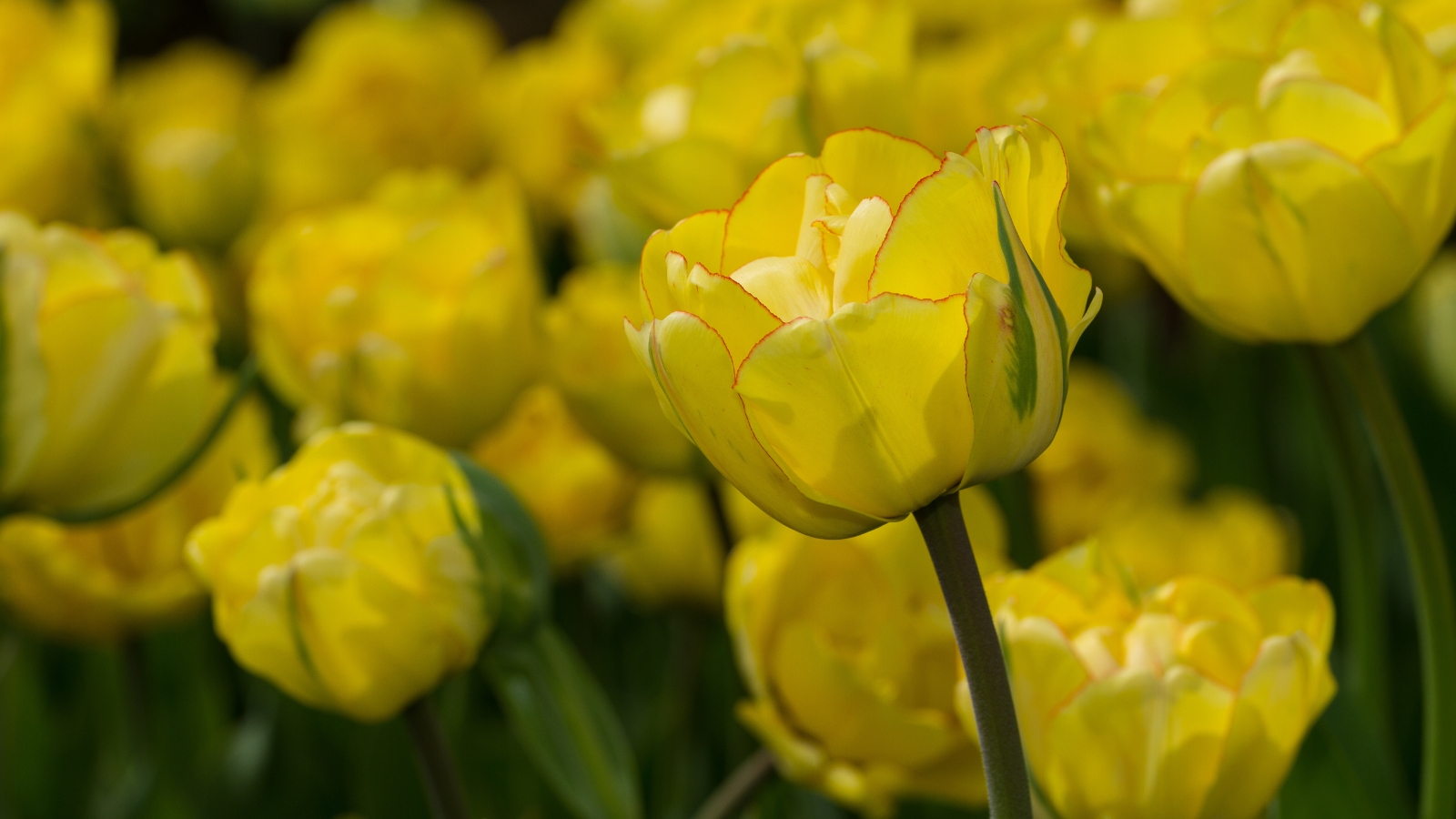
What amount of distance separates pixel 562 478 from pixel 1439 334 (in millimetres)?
409

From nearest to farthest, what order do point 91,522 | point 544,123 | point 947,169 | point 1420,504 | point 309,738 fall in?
point 947,169, point 1420,504, point 91,522, point 309,738, point 544,123

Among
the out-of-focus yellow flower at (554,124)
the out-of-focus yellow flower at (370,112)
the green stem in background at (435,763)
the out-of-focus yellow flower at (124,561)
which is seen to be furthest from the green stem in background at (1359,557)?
the out-of-focus yellow flower at (370,112)

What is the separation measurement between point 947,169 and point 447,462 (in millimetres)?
232

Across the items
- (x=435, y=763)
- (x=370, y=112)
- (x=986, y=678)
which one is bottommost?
(x=370, y=112)

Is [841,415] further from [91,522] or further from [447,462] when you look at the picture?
[91,522]

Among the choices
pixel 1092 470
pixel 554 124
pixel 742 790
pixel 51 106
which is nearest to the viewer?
pixel 742 790

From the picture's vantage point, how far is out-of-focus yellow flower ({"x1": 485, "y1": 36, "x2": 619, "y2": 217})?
999 millimetres

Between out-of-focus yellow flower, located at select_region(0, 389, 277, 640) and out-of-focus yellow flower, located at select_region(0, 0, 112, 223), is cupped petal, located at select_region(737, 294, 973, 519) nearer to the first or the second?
out-of-focus yellow flower, located at select_region(0, 389, 277, 640)

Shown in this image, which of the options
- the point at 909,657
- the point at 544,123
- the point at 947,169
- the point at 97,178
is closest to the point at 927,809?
the point at 909,657

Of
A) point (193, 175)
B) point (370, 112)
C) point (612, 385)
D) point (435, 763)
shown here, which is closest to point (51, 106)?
point (193, 175)

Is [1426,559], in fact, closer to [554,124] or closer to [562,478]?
[562,478]

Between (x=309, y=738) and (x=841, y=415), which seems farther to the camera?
(x=309, y=738)

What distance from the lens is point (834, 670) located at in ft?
1.38

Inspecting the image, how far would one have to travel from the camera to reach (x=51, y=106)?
2.85ft
